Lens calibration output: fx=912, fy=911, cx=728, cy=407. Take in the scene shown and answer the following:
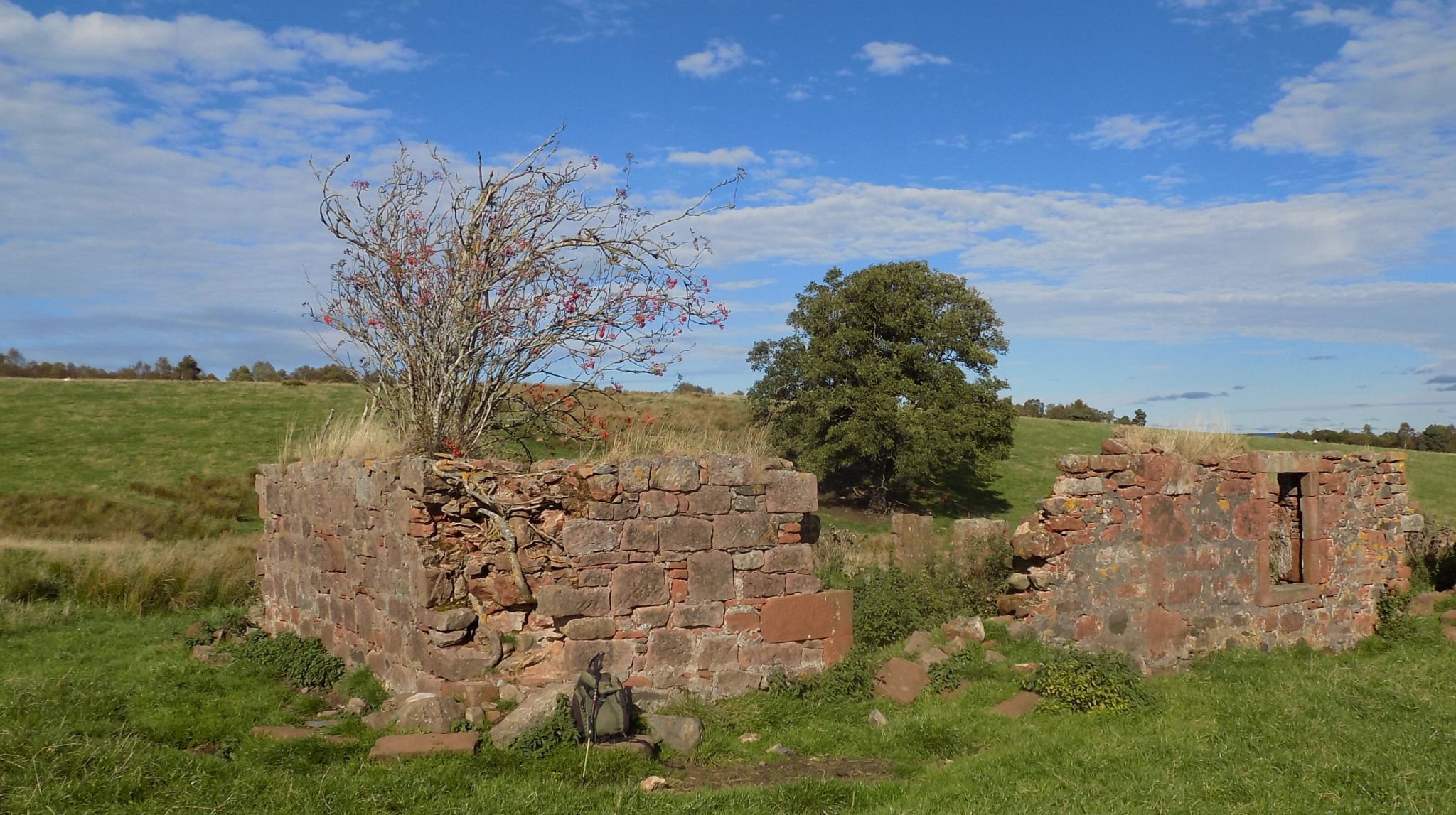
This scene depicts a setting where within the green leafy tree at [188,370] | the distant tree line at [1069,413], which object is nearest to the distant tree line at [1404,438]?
the distant tree line at [1069,413]

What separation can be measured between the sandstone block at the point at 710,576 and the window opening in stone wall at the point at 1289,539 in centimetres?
769

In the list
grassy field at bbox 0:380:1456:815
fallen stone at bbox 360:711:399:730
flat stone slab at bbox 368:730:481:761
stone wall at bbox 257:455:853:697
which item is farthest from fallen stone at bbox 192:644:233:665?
flat stone slab at bbox 368:730:481:761

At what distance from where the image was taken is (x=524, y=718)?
23.8ft

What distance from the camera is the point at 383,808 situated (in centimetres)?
577

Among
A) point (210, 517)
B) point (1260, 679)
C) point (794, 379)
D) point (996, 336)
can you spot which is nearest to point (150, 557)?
point (210, 517)

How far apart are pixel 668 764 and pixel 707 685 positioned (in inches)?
58.1

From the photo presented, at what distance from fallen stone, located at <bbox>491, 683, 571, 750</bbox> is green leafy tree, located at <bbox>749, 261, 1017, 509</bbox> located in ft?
66.8

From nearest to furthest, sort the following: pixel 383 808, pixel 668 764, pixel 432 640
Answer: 1. pixel 383 808
2. pixel 668 764
3. pixel 432 640

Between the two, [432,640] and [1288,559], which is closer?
[432,640]

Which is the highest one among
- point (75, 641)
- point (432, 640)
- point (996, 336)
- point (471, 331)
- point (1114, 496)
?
point (996, 336)

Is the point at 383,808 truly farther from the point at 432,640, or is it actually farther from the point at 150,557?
the point at 150,557

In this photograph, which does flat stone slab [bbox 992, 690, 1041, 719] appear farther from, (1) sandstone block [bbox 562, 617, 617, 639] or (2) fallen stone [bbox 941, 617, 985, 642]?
(1) sandstone block [bbox 562, 617, 617, 639]

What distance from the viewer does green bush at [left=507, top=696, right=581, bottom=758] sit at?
6949mm

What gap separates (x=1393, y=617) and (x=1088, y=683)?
657 centimetres
